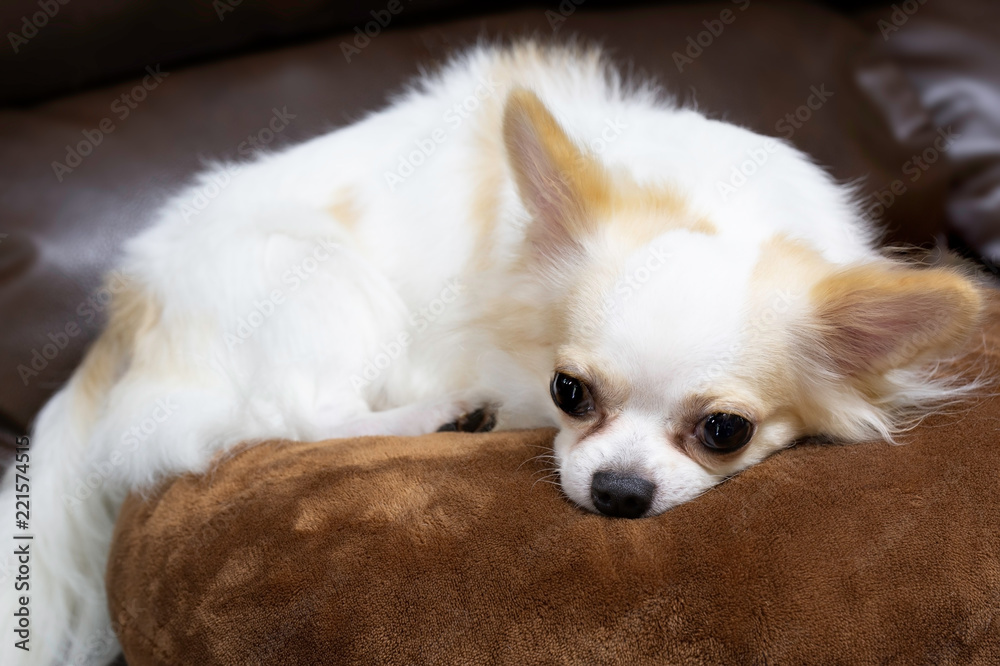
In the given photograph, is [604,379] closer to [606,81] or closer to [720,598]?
[720,598]

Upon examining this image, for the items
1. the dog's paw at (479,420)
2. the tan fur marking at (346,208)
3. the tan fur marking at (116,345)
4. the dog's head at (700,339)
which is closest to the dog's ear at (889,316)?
the dog's head at (700,339)

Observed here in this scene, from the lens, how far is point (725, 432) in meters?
1.23

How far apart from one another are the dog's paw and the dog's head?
0.28 meters

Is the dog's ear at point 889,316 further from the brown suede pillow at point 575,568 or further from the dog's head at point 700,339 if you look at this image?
the brown suede pillow at point 575,568

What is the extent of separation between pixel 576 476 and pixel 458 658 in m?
0.37

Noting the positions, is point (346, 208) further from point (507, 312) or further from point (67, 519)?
point (67, 519)

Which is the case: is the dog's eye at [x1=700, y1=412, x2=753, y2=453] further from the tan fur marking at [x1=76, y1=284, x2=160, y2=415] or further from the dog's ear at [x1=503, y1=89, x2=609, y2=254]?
the tan fur marking at [x1=76, y1=284, x2=160, y2=415]

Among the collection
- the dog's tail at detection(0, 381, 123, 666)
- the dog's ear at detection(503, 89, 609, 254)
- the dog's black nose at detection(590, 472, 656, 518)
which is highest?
the dog's ear at detection(503, 89, 609, 254)

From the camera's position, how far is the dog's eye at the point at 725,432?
122 centimetres

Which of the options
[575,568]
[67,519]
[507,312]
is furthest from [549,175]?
[67,519]

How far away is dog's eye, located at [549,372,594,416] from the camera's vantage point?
1.29m

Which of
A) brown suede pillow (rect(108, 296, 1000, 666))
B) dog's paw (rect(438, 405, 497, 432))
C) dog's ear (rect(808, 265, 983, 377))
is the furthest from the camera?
dog's paw (rect(438, 405, 497, 432))

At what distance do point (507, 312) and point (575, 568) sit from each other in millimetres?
639

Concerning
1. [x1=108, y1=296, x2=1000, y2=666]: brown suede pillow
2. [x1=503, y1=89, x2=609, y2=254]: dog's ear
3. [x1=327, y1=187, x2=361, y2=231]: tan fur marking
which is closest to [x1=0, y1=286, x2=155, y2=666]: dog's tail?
[x1=108, y1=296, x2=1000, y2=666]: brown suede pillow
